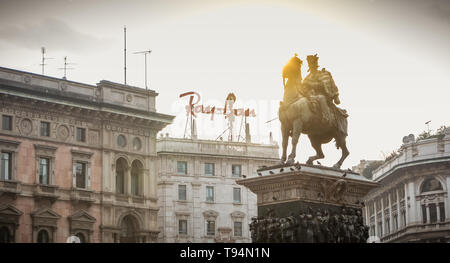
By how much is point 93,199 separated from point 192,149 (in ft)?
77.0

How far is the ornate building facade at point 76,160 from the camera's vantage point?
7038 cm

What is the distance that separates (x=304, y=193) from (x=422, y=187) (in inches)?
3007

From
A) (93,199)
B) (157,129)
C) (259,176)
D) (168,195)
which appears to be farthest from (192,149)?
(259,176)

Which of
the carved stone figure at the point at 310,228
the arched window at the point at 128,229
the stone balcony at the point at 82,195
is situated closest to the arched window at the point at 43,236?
the stone balcony at the point at 82,195

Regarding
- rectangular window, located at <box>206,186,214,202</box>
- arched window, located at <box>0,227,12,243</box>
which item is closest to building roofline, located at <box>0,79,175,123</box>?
arched window, located at <box>0,227,12,243</box>

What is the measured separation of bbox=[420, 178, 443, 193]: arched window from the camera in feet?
319

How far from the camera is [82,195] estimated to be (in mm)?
74000

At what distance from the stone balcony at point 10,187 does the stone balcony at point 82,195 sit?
4696mm

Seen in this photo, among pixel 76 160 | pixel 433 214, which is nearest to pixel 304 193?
pixel 76 160

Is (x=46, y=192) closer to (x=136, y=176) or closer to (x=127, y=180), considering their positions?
(x=127, y=180)

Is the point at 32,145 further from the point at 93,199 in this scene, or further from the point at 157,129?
the point at 157,129

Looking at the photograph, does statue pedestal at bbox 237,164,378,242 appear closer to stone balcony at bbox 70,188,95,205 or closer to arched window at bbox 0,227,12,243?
arched window at bbox 0,227,12,243
